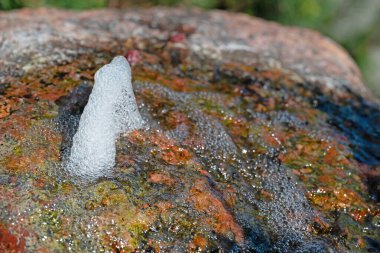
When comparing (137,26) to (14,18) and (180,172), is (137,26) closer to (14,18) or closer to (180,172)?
(14,18)

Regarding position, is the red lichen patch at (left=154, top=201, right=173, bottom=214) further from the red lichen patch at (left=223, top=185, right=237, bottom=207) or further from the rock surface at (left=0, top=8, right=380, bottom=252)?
the red lichen patch at (left=223, top=185, right=237, bottom=207)

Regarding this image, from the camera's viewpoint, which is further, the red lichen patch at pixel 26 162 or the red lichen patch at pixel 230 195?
the red lichen patch at pixel 230 195

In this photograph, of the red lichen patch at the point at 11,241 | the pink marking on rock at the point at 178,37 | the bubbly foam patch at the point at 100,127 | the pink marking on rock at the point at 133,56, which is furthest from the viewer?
the pink marking on rock at the point at 178,37

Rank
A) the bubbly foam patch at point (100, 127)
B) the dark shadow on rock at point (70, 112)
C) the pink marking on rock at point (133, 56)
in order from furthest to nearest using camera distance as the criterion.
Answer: the pink marking on rock at point (133, 56), the dark shadow on rock at point (70, 112), the bubbly foam patch at point (100, 127)

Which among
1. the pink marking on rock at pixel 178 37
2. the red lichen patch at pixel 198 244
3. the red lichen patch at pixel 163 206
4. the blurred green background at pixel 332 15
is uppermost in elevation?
the pink marking on rock at pixel 178 37

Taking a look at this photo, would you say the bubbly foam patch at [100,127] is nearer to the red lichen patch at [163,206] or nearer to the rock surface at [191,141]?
the rock surface at [191,141]

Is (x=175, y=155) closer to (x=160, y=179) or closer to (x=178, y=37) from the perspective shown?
(x=160, y=179)

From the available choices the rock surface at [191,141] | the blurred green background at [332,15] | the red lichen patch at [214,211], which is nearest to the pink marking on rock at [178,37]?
the rock surface at [191,141]

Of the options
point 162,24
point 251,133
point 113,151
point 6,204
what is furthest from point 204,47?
point 6,204
